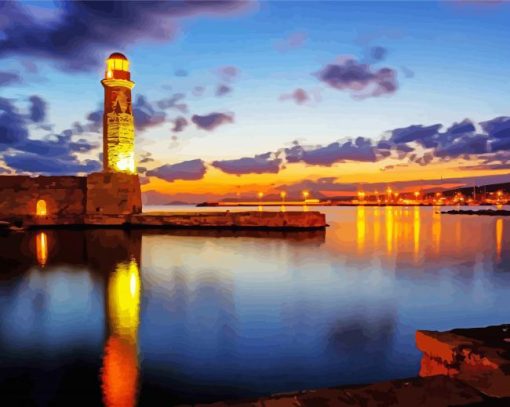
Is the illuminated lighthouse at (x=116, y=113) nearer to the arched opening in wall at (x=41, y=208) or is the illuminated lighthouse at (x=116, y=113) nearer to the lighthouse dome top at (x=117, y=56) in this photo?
the lighthouse dome top at (x=117, y=56)

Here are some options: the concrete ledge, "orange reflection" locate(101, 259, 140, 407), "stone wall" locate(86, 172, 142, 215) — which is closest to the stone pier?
"orange reflection" locate(101, 259, 140, 407)

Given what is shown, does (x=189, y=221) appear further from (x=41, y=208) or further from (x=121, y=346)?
(x=121, y=346)

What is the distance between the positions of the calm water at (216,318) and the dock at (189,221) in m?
11.4

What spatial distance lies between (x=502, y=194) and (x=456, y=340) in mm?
150121

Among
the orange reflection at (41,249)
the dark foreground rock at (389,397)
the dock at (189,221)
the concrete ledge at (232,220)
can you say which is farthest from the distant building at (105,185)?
the dark foreground rock at (389,397)

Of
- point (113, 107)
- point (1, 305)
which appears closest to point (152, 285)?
point (1, 305)

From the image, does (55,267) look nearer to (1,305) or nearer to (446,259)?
(1,305)

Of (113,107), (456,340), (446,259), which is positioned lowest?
(446,259)

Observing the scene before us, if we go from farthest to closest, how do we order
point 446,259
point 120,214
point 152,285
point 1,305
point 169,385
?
point 120,214 < point 446,259 < point 152,285 < point 1,305 < point 169,385

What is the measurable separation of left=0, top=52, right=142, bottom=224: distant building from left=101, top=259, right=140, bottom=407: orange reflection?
18.1 m

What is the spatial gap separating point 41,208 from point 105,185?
626 centimetres

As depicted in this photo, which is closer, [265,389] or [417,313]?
[265,389]

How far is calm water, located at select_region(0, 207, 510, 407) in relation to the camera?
538 cm

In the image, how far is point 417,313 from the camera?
9.55 meters
